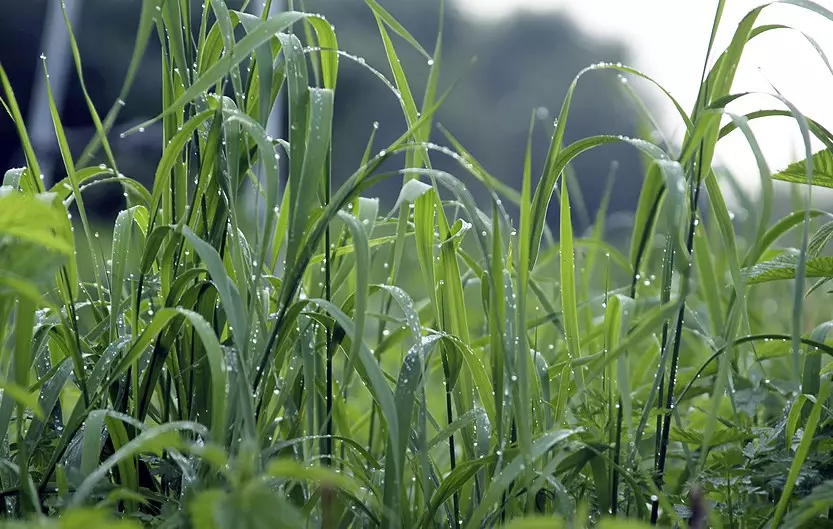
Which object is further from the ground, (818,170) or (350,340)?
(818,170)

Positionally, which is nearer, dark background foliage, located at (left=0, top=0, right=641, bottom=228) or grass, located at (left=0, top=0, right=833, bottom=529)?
grass, located at (left=0, top=0, right=833, bottom=529)

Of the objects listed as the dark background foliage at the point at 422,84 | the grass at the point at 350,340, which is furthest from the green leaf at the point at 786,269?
the dark background foliage at the point at 422,84

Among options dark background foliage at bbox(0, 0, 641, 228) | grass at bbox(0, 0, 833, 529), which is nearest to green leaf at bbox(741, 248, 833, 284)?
grass at bbox(0, 0, 833, 529)

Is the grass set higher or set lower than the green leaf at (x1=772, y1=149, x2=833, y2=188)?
lower

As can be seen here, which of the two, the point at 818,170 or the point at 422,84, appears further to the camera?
the point at 422,84

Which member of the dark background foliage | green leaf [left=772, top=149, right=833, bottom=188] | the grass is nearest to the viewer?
the grass

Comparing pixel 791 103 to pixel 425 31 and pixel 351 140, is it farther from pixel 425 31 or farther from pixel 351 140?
pixel 425 31

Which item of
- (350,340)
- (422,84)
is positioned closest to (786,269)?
(350,340)

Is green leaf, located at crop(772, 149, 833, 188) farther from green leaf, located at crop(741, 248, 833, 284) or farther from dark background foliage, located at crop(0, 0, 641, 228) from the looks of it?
dark background foliage, located at crop(0, 0, 641, 228)

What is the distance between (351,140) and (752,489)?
5.07 metres

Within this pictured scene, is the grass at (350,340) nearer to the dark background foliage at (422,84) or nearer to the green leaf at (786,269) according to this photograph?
the green leaf at (786,269)

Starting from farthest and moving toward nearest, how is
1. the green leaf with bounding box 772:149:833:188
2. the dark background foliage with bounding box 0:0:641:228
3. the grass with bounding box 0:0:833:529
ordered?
the dark background foliage with bounding box 0:0:641:228 → the green leaf with bounding box 772:149:833:188 → the grass with bounding box 0:0:833:529

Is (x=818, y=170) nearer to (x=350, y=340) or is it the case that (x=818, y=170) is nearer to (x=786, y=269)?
(x=786, y=269)

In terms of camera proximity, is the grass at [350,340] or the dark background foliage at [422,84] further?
the dark background foliage at [422,84]
